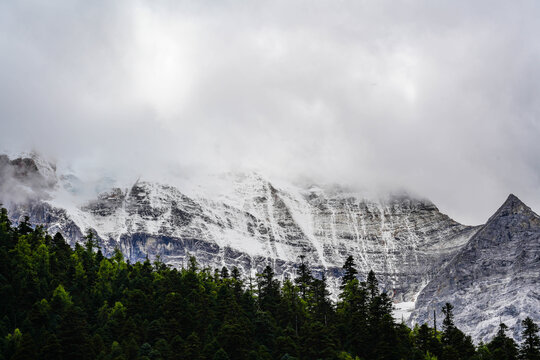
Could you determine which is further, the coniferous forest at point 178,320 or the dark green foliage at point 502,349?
the dark green foliage at point 502,349

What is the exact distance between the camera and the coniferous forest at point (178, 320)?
111m

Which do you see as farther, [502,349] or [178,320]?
[502,349]

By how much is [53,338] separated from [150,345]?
17.6 metres

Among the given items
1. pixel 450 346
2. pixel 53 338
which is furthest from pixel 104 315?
pixel 450 346

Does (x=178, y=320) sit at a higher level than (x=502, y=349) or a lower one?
higher

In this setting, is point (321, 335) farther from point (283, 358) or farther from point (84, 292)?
point (84, 292)

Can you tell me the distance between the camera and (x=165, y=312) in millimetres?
128875

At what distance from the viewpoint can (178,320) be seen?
128750mm

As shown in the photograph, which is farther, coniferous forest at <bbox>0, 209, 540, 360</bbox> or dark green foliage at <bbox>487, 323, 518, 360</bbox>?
dark green foliage at <bbox>487, 323, 518, 360</bbox>

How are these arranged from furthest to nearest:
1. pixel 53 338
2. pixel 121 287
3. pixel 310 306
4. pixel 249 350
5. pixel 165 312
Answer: pixel 310 306 < pixel 121 287 < pixel 165 312 < pixel 249 350 < pixel 53 338

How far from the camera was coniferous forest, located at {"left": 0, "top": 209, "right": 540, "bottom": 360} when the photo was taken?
111438 millimetres

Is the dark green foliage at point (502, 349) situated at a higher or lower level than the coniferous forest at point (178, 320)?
lower

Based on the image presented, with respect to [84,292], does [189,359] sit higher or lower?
lower

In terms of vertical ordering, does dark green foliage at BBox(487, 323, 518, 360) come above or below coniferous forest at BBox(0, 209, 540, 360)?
below
